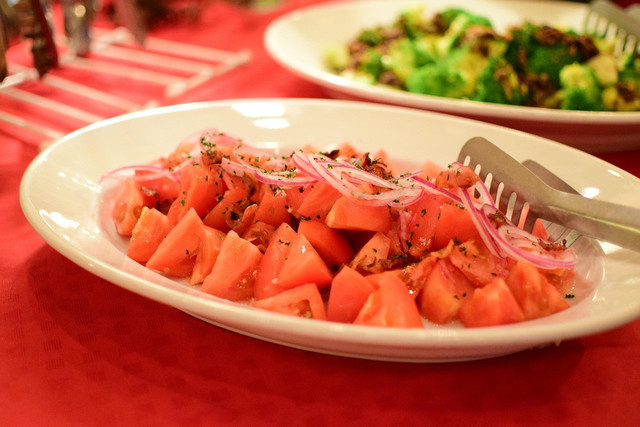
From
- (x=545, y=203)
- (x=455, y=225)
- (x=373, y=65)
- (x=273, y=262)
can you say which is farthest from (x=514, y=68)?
(x=273, y=262)

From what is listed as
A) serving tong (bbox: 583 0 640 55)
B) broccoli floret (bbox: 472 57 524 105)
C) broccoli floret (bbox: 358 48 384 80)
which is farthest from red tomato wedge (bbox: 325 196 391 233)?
serving tong (bbox: 583 0 640 55)

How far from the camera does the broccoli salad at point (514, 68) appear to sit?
2002 mm

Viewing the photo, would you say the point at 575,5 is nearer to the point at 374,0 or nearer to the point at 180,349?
the point at 374,0

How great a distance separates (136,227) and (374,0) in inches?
95.2

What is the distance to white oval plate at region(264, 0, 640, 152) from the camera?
179cm

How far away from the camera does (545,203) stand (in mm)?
1205

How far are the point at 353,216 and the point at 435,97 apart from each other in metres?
0.99

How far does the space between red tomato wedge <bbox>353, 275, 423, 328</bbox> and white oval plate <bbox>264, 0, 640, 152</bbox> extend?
1.00 meters

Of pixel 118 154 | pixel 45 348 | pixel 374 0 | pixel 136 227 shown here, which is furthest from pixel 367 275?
pixel 374 0

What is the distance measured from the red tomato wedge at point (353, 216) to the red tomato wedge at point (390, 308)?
162mm

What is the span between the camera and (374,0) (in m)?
3.20

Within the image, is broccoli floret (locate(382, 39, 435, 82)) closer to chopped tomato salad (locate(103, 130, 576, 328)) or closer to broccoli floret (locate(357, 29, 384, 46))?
broccoli floret (locate(357, 29, 384, 46))

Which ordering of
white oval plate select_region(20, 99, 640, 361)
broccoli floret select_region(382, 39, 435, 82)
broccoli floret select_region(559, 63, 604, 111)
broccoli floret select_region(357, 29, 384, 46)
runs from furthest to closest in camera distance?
1. broccoli floret select_region(357, 29, 384, 46)
2. broccoli floret select_region(382, 39, 435, 82)
3. broccoli floret select_region(559, 63, 604, 111)
4. white oval plate select_region(20, 99, 640, 361)

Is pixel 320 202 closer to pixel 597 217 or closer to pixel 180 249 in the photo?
pixel 180 249
